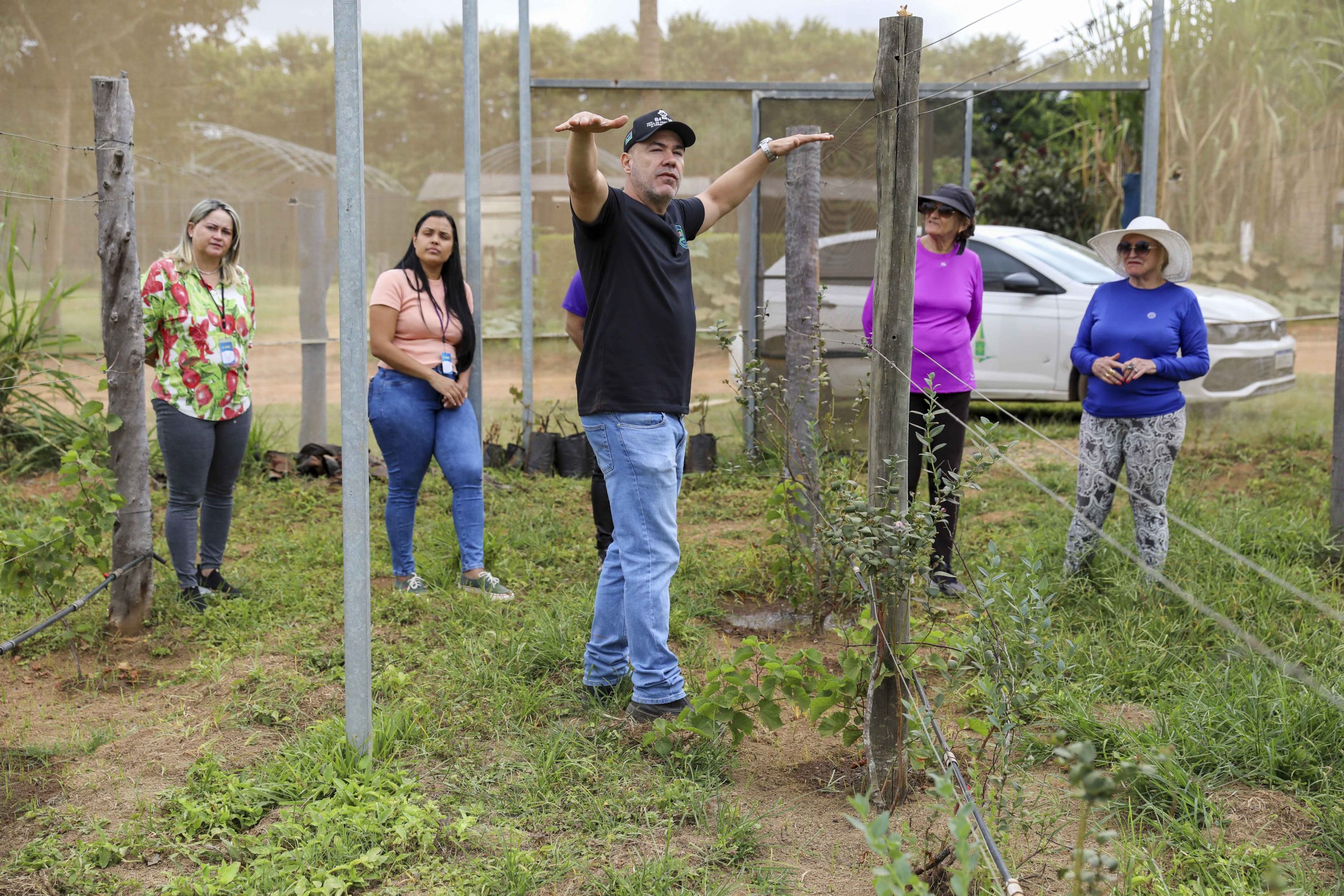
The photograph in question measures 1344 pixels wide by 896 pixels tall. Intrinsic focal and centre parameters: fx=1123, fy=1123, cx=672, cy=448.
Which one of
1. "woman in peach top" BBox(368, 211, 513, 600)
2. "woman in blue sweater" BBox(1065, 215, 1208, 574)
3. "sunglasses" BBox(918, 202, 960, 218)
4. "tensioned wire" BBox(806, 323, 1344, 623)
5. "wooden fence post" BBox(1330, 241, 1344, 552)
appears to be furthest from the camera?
"wooden fence post" BBox(1330, 241, 1344, 552)

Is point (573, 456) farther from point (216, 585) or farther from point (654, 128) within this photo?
point (654, 128)

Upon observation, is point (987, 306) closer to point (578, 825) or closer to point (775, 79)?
point (775, 79)

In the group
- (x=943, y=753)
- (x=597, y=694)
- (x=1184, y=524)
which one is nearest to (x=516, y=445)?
(x=597, y=694)

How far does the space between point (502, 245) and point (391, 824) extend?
19.2ft

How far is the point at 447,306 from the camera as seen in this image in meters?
5.06

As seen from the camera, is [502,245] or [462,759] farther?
[502,245]

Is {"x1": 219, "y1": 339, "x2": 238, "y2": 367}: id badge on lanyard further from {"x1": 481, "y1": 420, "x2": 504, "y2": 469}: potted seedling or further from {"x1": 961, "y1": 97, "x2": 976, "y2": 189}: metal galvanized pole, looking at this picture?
{"x1": 961, "y1": 97, "x2": 976, "y2": 189}: metal galvanized pole

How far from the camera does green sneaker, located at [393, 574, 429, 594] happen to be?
4969mm

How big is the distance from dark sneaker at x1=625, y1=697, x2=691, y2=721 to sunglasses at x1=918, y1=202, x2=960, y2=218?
2.41 m

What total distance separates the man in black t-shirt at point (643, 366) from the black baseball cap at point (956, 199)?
4.49 feet

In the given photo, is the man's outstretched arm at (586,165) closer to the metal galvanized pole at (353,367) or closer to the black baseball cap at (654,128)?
the black baseball cap at (654,128)

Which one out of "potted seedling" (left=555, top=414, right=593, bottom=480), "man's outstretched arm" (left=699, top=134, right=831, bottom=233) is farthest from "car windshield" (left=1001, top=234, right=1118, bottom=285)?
"man's outstretched arm" (left=699, top=134, right=831, bottom=233)

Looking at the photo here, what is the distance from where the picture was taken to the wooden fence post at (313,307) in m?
8.10

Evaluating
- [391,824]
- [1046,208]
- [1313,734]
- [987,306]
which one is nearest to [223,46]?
[987,306]
